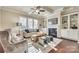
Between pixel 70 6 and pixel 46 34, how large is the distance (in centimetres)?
70

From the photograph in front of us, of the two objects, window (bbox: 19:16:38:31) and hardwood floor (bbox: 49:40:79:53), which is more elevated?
window (bbox: 19:16:38:31)

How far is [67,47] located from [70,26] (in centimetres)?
41

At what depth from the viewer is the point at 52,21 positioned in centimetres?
241

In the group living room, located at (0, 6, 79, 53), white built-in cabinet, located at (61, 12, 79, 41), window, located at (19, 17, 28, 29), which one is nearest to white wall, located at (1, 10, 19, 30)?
living room, located at (0, 6, 79, 53)

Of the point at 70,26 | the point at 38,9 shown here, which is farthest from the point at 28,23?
the point at 70,26

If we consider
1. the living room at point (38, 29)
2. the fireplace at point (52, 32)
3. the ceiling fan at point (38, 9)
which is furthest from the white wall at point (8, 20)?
the fireplace at point (52, 32)

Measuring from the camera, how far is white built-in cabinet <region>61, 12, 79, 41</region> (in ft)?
7.64

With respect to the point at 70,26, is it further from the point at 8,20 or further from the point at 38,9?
the point at 8,20

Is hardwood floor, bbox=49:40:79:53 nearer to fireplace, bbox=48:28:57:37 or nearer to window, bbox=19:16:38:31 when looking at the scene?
fireplace, bbox=48:28:57:37

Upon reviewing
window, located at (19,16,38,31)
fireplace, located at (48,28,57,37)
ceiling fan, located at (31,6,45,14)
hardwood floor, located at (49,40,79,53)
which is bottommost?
hardwood floor, located at (49,40,79,53)

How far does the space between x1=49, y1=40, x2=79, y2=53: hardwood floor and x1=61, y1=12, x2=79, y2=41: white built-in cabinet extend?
0.31 ft

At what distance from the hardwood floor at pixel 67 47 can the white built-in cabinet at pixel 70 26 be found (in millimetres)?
93

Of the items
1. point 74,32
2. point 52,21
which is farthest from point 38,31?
point 74,32
